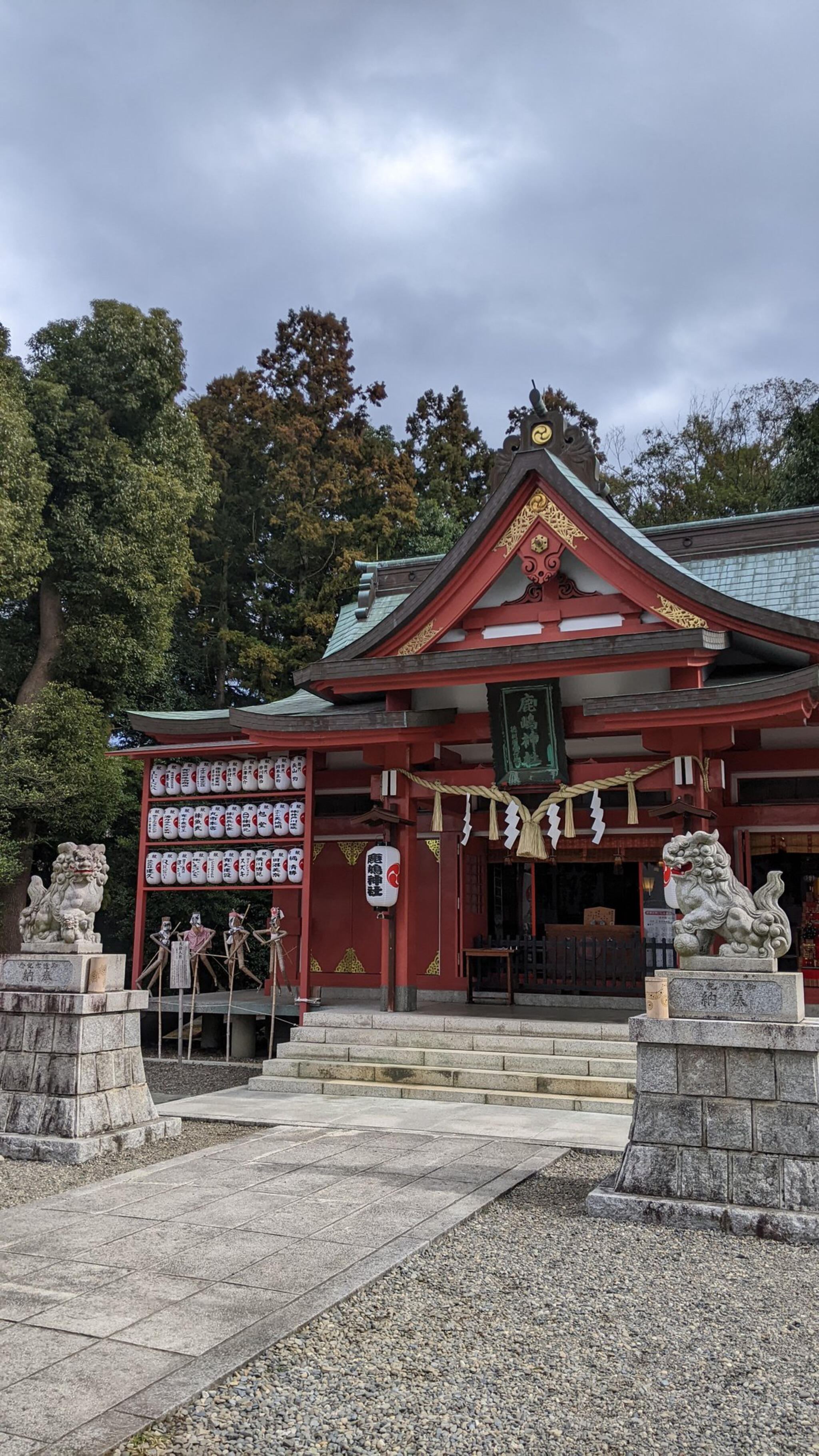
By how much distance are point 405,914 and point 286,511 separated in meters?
17.7

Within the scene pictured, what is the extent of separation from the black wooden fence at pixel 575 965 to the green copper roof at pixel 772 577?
5225mm

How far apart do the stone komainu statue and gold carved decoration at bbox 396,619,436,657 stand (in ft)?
19.7

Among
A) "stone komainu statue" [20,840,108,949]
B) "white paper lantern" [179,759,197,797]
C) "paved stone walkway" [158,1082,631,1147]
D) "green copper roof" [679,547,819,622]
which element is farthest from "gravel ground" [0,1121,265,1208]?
"green copper roof" [679,547,819,622]

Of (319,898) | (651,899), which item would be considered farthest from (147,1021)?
(651,899)

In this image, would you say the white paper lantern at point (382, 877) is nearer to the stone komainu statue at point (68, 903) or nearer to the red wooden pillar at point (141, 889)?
the red wooden pillar at point (141, 889)

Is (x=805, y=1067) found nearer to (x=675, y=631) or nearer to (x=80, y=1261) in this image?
(x=80, y=1261)

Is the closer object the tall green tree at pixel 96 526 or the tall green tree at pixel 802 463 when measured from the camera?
the tall green tree at pixel 96 526

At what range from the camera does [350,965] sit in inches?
652

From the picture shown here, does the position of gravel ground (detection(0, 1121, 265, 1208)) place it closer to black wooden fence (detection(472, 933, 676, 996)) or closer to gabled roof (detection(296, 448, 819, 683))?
black wooden fence (detection(472, 933, 676, 996))

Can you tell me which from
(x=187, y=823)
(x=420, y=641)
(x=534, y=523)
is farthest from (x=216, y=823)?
(x=534, y=523)

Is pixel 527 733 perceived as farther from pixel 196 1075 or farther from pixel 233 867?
pixel 196 1075

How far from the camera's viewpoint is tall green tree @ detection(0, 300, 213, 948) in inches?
843

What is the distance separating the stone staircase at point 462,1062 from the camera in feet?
36.6

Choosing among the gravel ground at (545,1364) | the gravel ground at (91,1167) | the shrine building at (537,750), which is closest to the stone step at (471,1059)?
the shrine building at (537,750)
